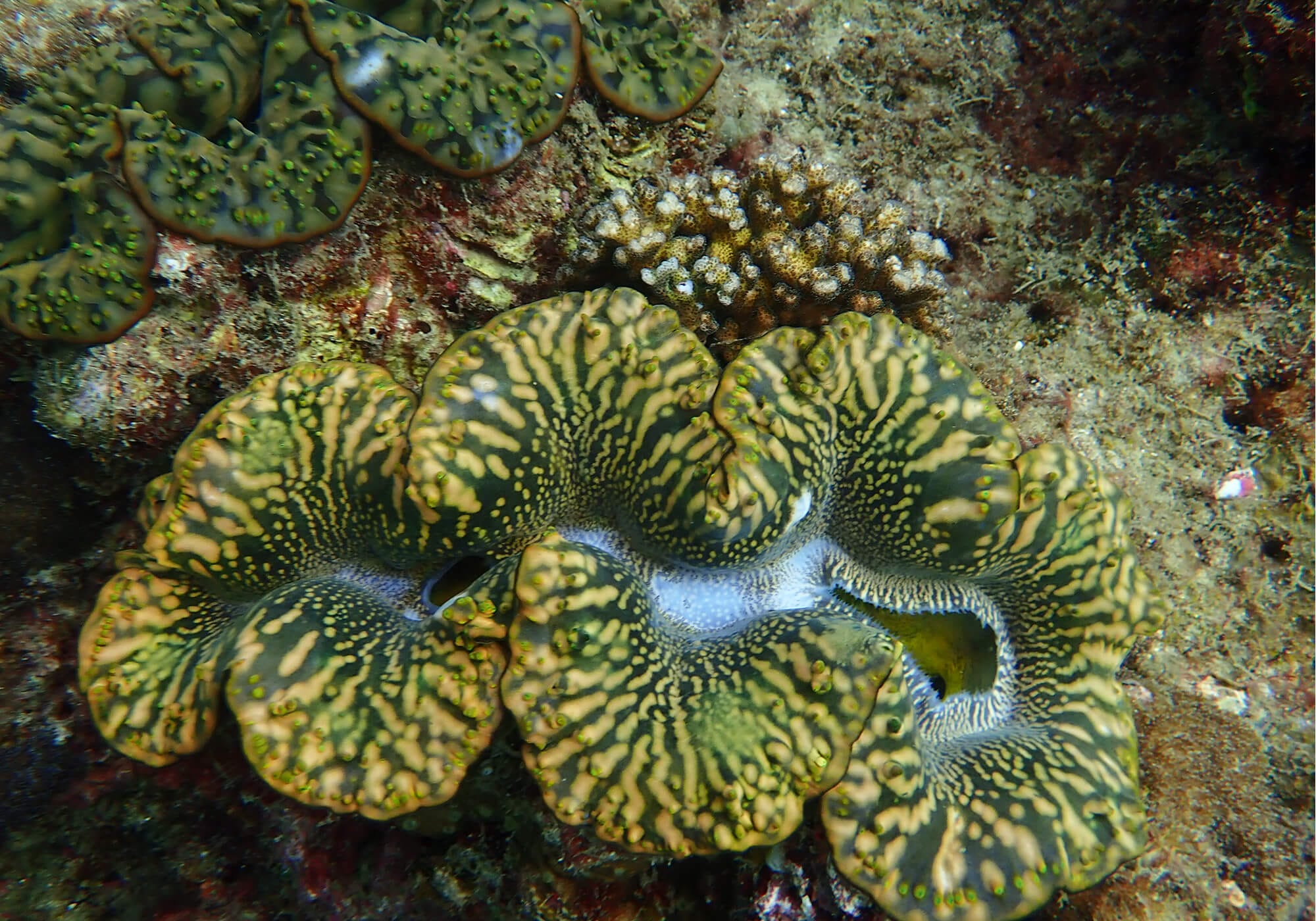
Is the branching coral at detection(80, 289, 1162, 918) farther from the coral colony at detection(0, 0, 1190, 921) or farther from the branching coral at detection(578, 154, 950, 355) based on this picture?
the branching coral at detection(578, 154, 950, 355)

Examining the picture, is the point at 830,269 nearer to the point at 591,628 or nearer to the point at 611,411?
the point at 611,411

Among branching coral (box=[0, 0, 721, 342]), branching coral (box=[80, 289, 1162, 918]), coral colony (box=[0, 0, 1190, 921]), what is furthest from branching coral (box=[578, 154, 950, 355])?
branching coral (box=[0, 0, 721, 342])

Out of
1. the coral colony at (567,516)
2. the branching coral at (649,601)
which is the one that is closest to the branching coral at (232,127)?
the coral colony at (567,516)

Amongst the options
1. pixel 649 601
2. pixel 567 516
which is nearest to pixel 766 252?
pixel 567 516

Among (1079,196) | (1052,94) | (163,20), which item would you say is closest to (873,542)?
(1079,196)

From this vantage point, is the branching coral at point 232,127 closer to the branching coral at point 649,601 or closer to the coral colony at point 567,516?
the coral colony at point 567,516
